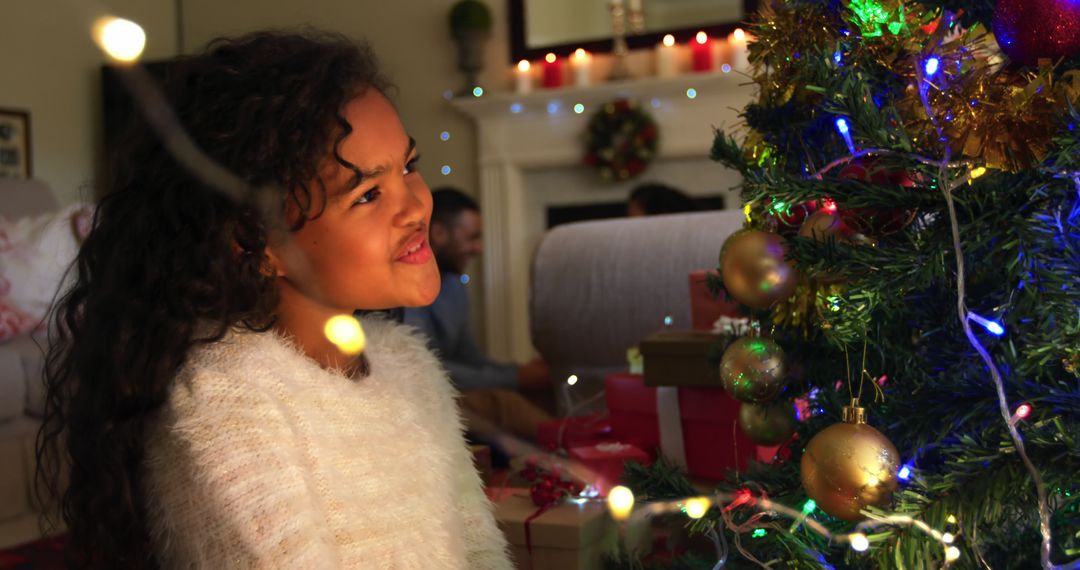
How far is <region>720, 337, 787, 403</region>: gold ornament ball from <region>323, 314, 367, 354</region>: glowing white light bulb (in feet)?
1.19

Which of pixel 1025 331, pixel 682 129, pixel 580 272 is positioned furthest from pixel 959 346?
pixel 682 129

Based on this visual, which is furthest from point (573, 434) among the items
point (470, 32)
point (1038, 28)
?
point (470, 32)

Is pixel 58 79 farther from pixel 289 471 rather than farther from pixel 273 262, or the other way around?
pixel 289 471

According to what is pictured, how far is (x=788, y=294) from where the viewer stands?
89cm

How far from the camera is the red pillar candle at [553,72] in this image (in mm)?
4672

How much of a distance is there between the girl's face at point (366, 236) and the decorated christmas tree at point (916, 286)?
279 mm

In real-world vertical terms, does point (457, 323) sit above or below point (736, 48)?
below

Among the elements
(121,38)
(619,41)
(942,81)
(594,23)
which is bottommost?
(942,81)

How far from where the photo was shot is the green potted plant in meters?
4.70

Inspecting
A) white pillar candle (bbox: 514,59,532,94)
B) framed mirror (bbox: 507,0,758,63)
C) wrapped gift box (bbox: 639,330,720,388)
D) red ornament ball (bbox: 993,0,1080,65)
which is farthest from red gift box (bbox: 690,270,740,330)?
white pillar candle (bbox: 514,59,532,94)

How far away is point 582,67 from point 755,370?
12.5 ft

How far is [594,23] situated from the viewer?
186 inches

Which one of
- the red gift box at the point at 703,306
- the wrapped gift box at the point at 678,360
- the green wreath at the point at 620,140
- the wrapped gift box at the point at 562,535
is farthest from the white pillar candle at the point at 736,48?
the wrapped gift box at the point at 562,535

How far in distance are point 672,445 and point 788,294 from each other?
52 cm
